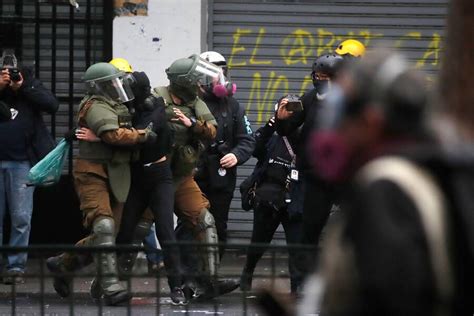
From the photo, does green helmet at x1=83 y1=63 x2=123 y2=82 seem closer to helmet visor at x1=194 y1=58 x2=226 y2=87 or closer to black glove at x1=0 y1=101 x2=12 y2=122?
helmet visor at x1=194 y1=58 x2=226 y2=87

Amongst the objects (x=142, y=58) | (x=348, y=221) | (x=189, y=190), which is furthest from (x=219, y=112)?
(x=348, y=221)

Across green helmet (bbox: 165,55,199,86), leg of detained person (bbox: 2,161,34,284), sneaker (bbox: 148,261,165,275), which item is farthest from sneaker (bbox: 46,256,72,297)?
leg of detained person (bbox: 2,161,34,284)

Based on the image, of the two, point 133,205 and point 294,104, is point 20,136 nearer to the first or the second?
point 133,205

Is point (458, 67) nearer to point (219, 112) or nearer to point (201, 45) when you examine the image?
point (219, 112)

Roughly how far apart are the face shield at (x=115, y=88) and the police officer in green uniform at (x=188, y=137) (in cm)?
43

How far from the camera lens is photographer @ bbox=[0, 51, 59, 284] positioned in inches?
430

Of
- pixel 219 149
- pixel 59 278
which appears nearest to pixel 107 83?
pixel 219 149

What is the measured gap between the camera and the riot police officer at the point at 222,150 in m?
10.8

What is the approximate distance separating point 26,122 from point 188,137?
1.63 metres

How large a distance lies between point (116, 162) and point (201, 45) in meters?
3.25

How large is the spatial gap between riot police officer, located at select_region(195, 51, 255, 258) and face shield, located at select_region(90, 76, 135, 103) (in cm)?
113

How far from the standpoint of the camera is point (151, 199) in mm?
9922

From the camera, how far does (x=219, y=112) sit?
10.9m

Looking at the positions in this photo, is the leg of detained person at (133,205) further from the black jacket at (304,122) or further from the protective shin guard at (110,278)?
the protective shin guard at (110,278)
